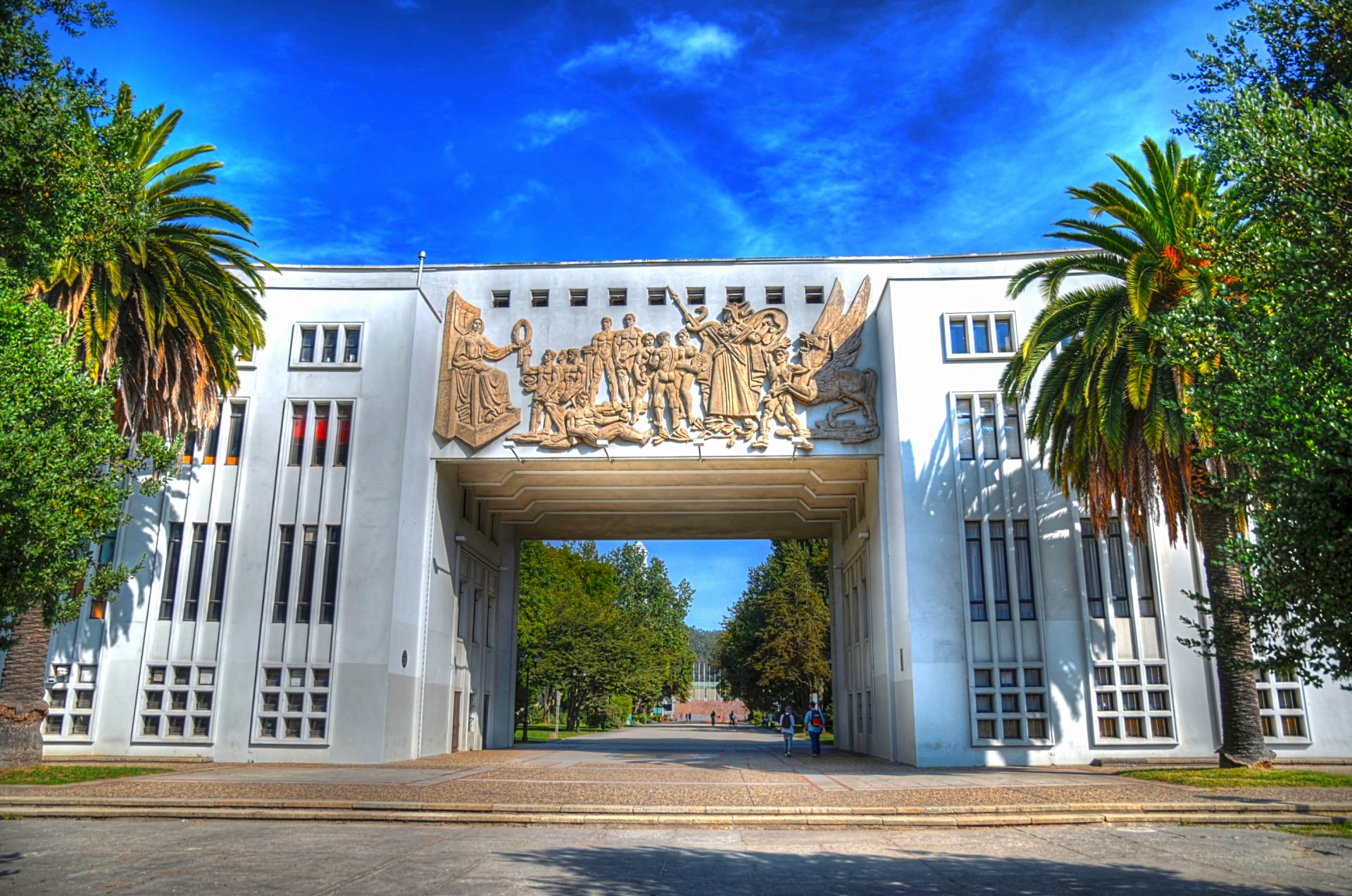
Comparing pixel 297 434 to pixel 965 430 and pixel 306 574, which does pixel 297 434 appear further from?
pixel 965 430

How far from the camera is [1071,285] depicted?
29.4 meters

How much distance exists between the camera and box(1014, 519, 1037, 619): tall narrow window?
88.2 feet

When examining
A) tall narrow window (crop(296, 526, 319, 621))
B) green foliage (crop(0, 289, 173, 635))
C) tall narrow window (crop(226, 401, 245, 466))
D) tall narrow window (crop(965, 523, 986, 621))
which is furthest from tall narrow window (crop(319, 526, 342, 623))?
tall narrow window (crop(965, 523, 986, 621))

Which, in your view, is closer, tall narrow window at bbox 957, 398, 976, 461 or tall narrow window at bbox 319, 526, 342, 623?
tall narrow window at bbox 319, 526, 342, 623

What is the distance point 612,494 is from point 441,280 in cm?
975

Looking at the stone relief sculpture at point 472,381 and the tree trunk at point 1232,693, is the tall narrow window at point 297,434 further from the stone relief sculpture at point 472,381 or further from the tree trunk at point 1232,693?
the tree trunk at point 1232,693

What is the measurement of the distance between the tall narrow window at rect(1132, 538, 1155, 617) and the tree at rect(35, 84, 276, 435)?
81.6 feet

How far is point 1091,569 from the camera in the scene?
2712 cm

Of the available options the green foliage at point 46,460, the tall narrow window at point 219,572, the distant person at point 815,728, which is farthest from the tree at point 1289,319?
the tall narrow window at point 219,572

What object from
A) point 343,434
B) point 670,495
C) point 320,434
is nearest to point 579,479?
point 670,495

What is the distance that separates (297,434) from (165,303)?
884 cm

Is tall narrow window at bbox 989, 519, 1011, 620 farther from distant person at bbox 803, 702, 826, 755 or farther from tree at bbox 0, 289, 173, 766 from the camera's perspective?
tree at bbox 0, 289, 173, 766

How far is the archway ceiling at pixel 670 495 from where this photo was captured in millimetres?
30594

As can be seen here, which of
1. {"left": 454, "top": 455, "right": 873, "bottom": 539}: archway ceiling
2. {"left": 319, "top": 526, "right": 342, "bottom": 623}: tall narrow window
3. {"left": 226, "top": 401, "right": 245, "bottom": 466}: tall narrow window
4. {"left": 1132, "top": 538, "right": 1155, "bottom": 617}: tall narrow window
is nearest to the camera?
{"left": 1132, "top": 538, "right": 1155, "bottom": 617}: tall narrow window
